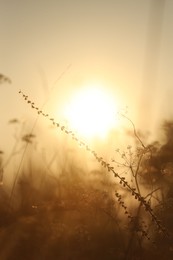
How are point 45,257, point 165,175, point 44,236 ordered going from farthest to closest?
point 165,175
point 44,236
point 45,257

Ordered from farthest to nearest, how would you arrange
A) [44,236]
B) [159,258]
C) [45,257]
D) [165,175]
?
[165,175] < [159,258] < [44,236] < [45,257]

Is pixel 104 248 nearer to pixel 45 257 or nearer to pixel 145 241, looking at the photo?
pixel 145 241

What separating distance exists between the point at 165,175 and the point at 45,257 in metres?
6.19

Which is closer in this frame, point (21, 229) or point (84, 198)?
point (21, 229)

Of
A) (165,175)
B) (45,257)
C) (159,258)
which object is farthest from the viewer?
(165,175)

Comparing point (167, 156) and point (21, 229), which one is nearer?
point (21, 229)

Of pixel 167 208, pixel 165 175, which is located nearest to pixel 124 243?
pixel 167 208

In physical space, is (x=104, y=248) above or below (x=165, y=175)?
below

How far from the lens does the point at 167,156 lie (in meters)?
18.1

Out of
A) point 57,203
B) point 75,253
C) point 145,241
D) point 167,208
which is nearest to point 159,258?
point 145,241

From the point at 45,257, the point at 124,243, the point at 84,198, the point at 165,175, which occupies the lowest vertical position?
the point at 45,257

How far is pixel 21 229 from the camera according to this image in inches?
588

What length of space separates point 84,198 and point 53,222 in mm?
1568

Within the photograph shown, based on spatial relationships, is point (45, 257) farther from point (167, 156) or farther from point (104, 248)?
point (167, 156)
